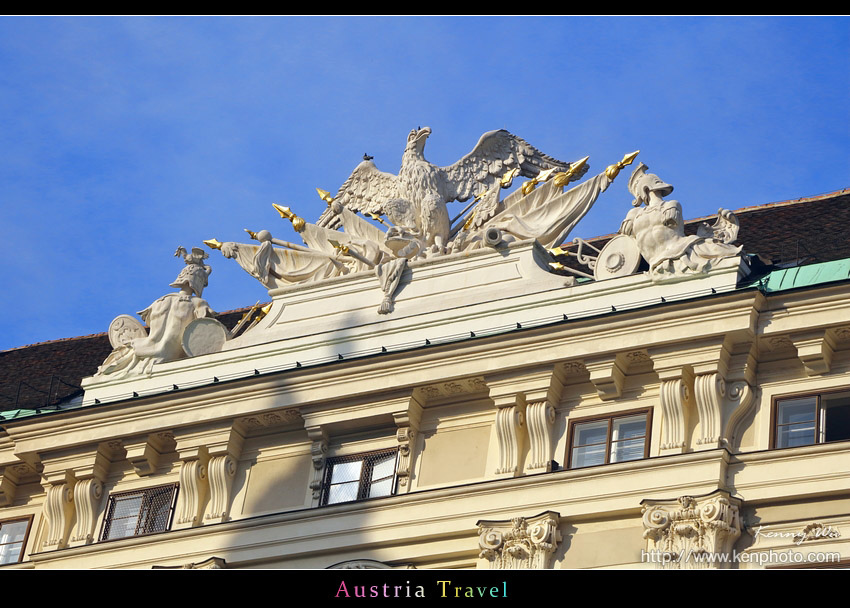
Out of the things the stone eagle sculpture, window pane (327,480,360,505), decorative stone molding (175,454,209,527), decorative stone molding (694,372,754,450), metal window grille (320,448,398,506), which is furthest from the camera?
the stone eagle sculpture

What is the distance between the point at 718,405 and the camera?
19.9 meters

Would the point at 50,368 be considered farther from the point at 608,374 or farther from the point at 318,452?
the point at 608,374

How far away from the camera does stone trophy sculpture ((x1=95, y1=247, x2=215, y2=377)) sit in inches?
958

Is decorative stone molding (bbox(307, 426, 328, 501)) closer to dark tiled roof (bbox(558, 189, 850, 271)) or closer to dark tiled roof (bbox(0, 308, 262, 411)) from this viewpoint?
dark tiled roof (bbox(558, 189, 850, 271))

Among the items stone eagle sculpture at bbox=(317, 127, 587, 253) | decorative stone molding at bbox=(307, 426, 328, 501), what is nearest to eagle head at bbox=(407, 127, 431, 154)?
stone eagle sculpture at bbox=(317, 127, 587, 253)

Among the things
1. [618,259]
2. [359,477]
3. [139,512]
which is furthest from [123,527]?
[618,259]

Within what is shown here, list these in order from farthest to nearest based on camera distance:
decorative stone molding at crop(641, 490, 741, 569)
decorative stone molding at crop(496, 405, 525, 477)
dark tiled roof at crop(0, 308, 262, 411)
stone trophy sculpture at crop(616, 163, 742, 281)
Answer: dark tiled roof at crop(0, 308, 262, 411), stone trophy sculpture at crop(616, 163, 742, 281), decorative stone molding at crop(496, 405, 525, 477), decorative stone molding at crop(641, 490, 741, 569)

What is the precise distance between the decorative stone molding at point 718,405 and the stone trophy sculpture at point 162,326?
25.5ft

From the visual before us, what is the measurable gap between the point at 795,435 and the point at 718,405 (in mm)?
920

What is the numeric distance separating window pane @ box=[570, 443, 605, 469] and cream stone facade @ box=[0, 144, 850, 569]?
0.04 metres

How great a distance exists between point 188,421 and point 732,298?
7301 mm

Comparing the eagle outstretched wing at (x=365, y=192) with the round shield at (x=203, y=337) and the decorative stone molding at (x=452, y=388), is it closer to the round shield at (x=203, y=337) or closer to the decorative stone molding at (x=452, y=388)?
the round shield at (x=203, y=337)

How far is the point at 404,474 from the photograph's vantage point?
21.5m
